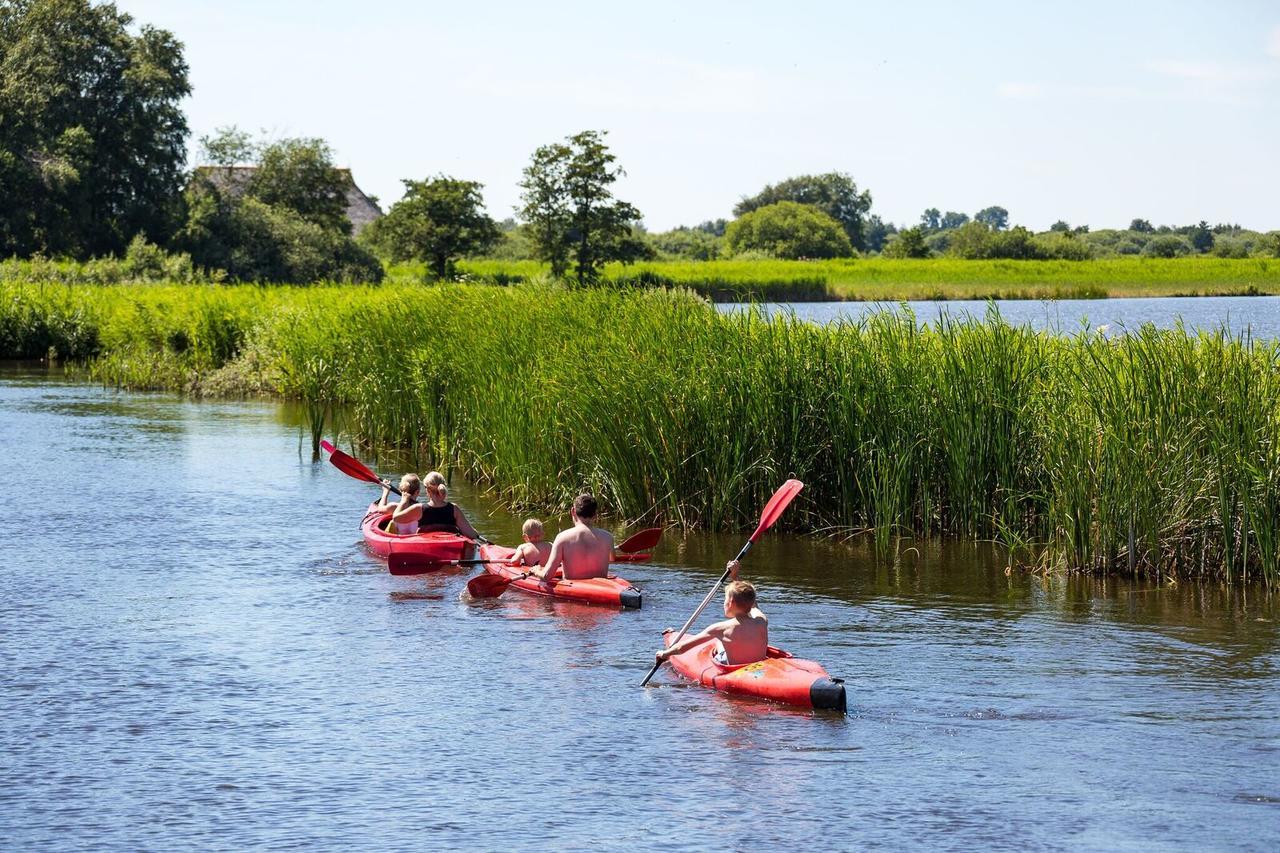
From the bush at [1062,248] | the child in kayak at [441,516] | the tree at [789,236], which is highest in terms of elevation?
the tree at [789,236]

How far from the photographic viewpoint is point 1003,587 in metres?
14.1

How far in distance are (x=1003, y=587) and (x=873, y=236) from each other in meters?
163

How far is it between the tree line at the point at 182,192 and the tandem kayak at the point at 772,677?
3874 centimetres

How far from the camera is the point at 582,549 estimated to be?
1343 centimetres

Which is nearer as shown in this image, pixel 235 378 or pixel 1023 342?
pixel 1023 342

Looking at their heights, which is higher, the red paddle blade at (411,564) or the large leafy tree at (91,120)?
the large leafy tree at (91,120)

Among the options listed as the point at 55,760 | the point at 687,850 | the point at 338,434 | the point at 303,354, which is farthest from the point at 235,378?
the point at 687,850

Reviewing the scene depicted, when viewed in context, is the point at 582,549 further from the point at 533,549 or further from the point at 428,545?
the point at 428,545

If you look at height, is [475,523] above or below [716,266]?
below

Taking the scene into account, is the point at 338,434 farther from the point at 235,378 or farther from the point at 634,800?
the point at 634,800

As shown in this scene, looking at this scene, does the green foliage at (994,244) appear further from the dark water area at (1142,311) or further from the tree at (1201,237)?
the tree at (1201,237)

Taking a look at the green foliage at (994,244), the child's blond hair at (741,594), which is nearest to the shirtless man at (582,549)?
the child's blond hair at (741,594)

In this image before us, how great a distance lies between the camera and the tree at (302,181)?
74500 millimetres

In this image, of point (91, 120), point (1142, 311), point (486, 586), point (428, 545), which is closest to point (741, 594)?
point (486, 586)
